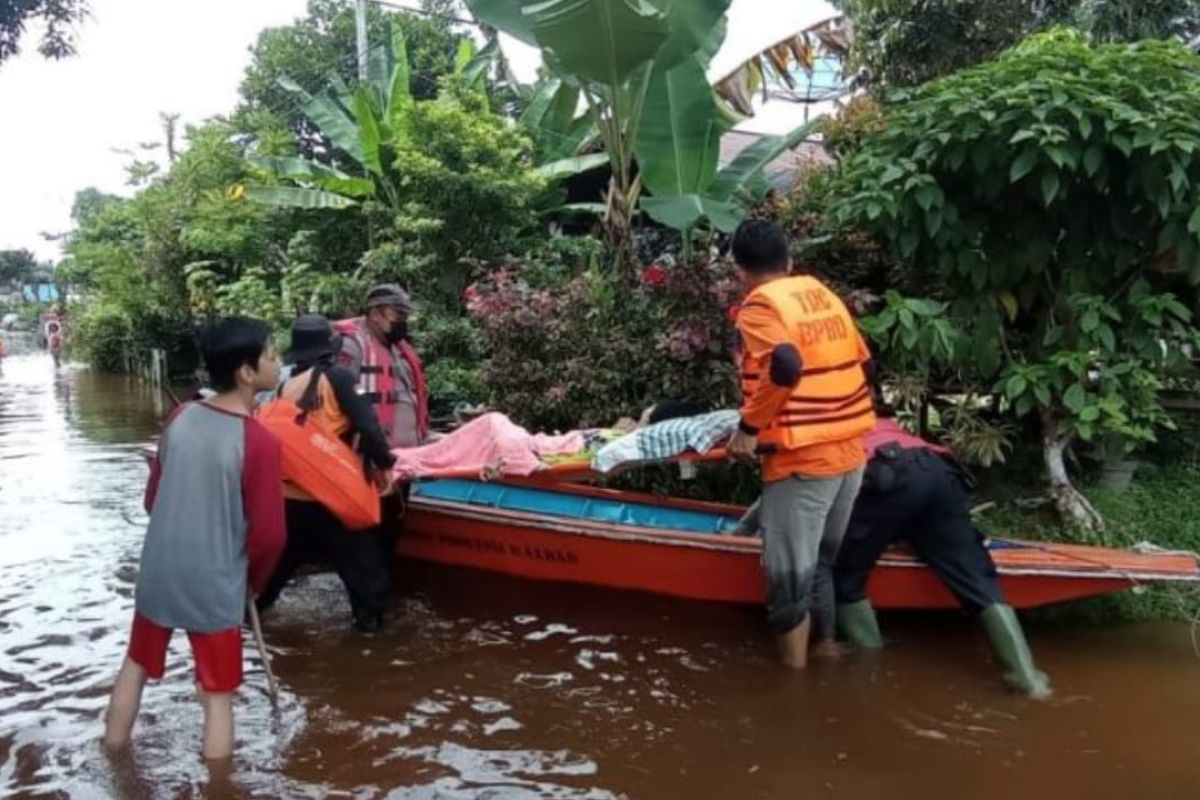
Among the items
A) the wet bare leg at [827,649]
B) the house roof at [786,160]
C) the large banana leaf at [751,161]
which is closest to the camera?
the wet bare leg at [827,649]

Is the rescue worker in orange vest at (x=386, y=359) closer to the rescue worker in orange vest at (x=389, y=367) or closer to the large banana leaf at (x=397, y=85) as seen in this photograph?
the rescue worker in orange vest at (x=389, y=367)

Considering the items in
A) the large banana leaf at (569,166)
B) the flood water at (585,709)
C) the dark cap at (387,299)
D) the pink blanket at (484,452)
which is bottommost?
the flood water at (585,709)

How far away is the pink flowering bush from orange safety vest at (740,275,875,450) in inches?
89.0

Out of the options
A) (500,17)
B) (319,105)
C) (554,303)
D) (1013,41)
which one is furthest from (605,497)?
(319,105)

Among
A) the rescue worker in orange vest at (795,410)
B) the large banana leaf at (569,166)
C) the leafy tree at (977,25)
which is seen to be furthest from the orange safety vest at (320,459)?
the large banana leaf at (569,166)

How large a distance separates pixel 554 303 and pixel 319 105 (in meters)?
7.33

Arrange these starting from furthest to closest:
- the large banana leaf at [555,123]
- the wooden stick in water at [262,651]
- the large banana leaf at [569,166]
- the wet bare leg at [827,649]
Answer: the large banana leaf at [569,166] < the large banana leaf at [555,123] < the wet bare leg at [827,649] < the wooden stick in water at [262,651]

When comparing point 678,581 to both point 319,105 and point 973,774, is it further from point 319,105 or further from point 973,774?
point 319,105

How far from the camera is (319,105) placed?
1345 cm

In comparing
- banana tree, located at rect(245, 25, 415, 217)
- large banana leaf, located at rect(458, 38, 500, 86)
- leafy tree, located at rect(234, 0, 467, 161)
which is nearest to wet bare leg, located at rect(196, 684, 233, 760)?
banana tree, located at rect(245, 25, 415, 217)

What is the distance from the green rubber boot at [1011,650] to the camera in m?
4.52

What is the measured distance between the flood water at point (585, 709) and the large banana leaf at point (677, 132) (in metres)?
3.54

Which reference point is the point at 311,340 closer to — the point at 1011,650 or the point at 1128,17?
the point at 1011,650

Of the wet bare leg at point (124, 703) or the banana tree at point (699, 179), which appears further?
the banana tree at point (699, 179)
